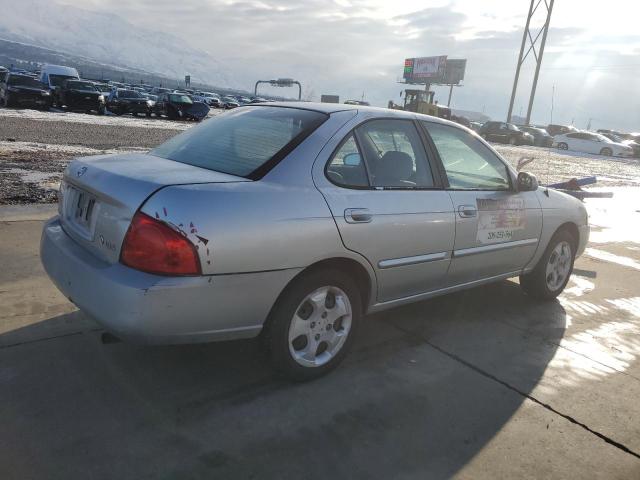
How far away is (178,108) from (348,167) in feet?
85.8

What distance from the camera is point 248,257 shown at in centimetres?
261

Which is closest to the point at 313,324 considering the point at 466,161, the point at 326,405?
the point at 326,405

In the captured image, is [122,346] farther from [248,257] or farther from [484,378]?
[484,378]

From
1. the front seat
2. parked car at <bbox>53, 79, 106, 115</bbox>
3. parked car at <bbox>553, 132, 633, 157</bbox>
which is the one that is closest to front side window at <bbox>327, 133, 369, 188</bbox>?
the front seat

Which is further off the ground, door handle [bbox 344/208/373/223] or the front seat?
the front seat

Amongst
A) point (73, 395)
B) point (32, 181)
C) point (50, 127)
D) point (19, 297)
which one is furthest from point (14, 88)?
point (73, 395)

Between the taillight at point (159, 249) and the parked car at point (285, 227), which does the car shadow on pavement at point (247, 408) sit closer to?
the parked car at point (285, 227)

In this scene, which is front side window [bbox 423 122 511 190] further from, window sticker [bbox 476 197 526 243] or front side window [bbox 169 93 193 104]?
front side window [bbox 169 93 193 104]

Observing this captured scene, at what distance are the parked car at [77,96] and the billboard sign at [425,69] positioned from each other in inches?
2818

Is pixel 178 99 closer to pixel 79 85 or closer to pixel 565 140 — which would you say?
pixel 79 85

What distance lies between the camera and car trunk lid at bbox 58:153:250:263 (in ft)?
8.49

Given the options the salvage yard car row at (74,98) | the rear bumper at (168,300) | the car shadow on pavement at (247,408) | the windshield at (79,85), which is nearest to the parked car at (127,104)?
the salvage yard car row at (74,98)

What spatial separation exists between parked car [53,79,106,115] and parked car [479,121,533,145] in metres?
24.7

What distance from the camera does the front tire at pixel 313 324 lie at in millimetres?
2854
